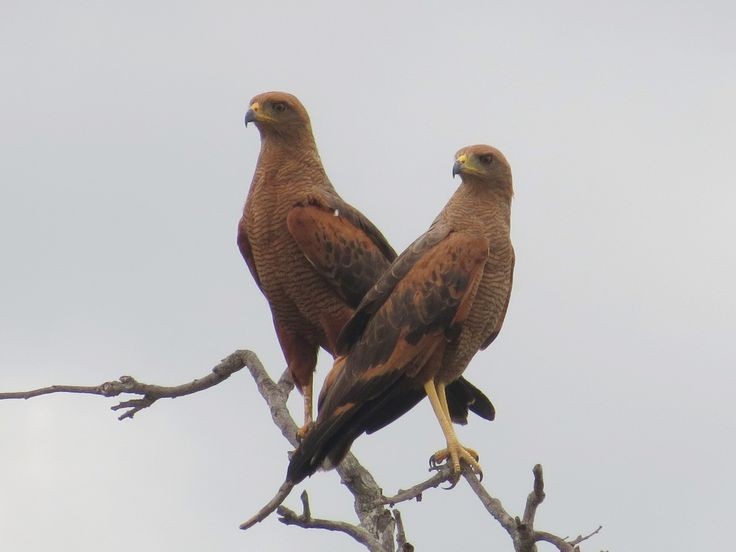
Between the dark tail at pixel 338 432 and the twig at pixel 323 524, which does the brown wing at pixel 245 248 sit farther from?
the twig at pixel 323 524

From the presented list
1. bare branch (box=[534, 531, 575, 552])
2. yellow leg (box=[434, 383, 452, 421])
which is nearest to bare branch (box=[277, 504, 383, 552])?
bare branch (box=[534, 531, 575, 552])

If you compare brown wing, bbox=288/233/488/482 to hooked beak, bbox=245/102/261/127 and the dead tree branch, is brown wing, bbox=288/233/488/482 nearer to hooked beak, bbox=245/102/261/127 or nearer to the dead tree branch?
the dead tree branch

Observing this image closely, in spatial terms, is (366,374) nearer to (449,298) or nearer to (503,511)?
(449,298)

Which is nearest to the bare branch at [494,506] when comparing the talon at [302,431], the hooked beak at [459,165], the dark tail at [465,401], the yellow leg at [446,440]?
the yellow leg at [446,440]

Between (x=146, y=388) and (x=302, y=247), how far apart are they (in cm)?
138

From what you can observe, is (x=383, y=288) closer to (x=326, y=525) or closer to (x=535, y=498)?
(x=326, y=525)

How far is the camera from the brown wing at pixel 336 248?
384 inches

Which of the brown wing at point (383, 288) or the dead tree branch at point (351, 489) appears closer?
the dead tree branch at point (351, 489)

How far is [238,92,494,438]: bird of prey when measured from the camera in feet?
32.2

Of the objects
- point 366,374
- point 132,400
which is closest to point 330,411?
point 366,374

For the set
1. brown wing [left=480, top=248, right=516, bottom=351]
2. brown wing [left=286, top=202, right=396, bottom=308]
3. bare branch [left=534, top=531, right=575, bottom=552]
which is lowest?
bare branch [left=534, top=531, right=575, bottom=552]

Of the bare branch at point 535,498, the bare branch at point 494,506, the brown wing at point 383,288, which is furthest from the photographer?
the brown wing at point 383,288

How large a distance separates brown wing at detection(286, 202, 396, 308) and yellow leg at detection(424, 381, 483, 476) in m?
1.12

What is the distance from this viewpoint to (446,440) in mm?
8828
